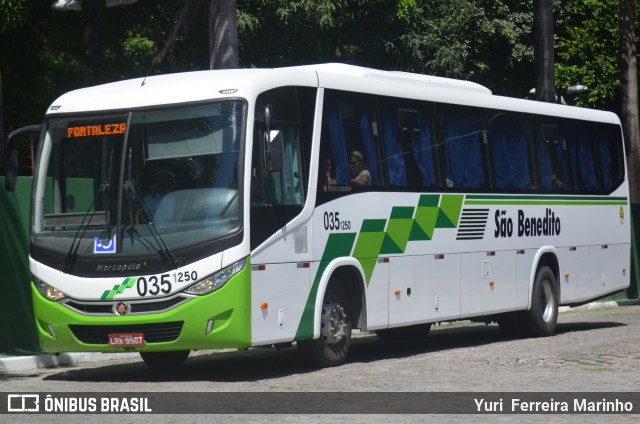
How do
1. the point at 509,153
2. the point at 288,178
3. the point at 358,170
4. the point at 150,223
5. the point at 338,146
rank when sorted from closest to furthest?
the point at 150,223
the point at 288,178
the point at 338,146
the point at 358,170
the point at 509,153

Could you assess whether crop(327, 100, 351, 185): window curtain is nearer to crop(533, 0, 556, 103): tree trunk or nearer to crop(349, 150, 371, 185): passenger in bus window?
crop(349, 150, 371, 185): passenger in bus window

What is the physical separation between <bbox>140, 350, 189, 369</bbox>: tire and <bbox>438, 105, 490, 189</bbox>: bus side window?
4.36m

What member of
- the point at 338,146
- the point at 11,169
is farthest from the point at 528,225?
the point at 11,169

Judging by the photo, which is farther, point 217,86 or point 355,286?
point 355,286

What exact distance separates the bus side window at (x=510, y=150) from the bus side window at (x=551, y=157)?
1.28ft

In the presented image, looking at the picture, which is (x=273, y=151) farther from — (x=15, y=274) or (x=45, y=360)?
(x=15, y=274)

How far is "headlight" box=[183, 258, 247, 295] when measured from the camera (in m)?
12.8

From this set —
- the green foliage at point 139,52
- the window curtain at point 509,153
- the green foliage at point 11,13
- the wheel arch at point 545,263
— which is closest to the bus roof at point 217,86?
the window curtain at point 509,153

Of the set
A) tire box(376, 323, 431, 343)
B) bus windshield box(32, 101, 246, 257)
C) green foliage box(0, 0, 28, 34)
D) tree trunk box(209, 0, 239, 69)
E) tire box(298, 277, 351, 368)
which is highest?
green foliage box(0, 0, 28, 34)

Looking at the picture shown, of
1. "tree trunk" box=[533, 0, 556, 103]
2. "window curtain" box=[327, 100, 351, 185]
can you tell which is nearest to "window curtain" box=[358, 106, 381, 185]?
"window curtain" box=[327, 100, 351, 185]

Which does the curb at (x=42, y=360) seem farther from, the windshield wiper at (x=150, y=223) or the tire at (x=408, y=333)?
the tire at (x=408, y=333)

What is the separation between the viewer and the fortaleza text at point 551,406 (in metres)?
10.5

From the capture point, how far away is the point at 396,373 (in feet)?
44.6

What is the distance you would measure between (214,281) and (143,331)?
2.90 ft
